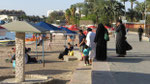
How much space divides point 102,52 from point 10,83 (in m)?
4.03

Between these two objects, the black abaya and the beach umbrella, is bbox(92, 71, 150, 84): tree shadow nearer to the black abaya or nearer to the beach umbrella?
the beach umbrella

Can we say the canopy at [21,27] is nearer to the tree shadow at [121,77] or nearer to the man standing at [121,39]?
the tree shadow at [121,77]

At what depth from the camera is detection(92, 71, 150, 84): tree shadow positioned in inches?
318

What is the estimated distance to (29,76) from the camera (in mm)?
11352

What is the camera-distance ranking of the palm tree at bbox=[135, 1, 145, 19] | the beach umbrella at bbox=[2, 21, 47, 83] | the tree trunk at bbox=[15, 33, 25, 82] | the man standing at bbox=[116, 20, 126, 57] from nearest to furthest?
the beach umbrella at bbox=[2, 21, 47, 83] → the tree trunk at bbox=[15, 33, 25, 82] → the man standing at bbox=[116, 20, 126, 57] → the palm tree at bbox=[135, 1, 145, 19]

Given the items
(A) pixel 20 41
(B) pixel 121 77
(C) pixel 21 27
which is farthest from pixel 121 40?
(C) pixel 21 27

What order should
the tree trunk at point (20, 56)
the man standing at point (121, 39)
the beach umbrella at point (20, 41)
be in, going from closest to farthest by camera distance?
the beach umbrella at point (20, 41)
the tree trunk at point (20, 56)
the man standing at point (121, 39)

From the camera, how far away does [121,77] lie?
873 centimetres

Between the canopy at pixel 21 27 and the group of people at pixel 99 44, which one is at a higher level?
the canopy at pixel 21 27

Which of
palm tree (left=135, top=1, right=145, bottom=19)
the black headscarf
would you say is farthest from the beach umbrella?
palm tree (left=135, top=1, right=145, bottom=19)

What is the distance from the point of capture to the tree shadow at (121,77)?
8.08 metres

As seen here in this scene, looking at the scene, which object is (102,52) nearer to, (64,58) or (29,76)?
(29,76)

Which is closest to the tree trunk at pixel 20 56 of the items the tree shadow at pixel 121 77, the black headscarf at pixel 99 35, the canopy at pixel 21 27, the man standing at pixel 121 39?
the canopy at pixel 21 27

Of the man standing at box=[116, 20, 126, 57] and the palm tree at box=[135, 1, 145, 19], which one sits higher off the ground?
the palm tree at box=[135, 1, 145, 19]
